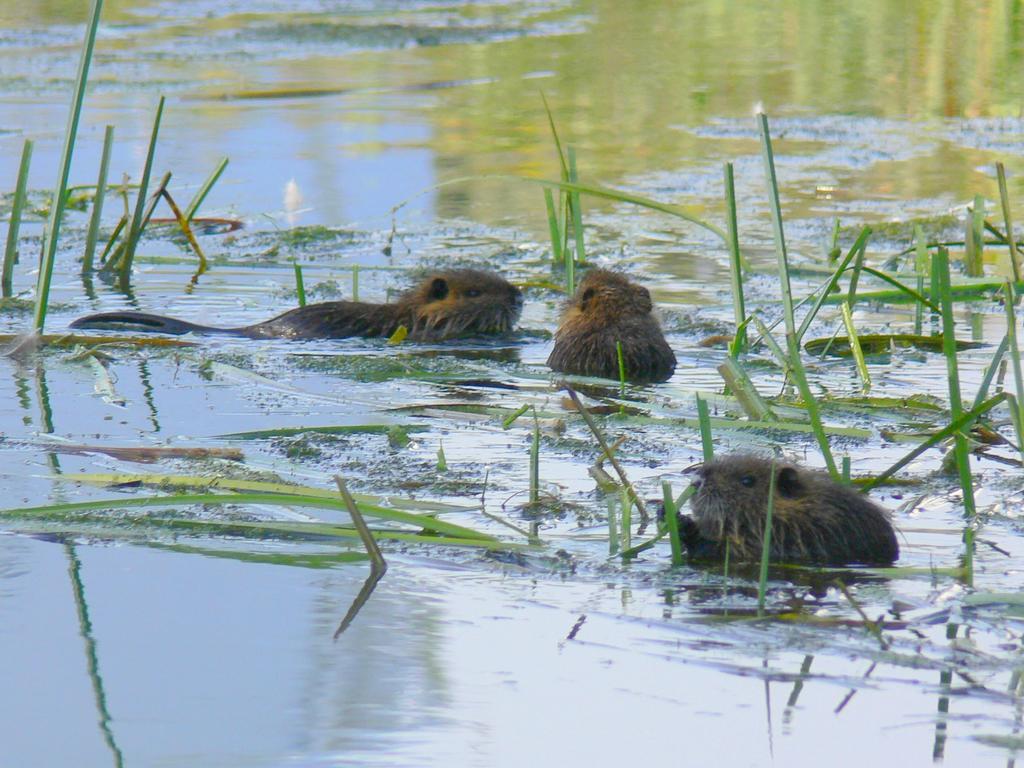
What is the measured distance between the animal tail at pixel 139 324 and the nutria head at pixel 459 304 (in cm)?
89

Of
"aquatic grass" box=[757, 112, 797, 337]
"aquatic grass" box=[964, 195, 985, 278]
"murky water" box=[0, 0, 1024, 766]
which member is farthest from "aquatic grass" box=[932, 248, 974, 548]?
"aquatic grass" box=[964, 195, 985, 278]

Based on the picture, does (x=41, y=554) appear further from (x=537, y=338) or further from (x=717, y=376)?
(x=537, y=338)

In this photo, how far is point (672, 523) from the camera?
3.33 meters

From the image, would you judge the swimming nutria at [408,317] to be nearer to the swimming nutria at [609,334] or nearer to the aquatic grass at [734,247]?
the swimming nutria at [609,334]

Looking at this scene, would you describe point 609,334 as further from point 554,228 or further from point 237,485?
point 237,485

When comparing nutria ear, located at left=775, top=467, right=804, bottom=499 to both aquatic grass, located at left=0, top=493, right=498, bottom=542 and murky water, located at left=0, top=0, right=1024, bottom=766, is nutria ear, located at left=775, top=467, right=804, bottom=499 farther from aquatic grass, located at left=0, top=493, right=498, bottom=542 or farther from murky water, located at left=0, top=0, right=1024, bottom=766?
aquatic grass, located at left=0, top=493, right=498, bottom=542

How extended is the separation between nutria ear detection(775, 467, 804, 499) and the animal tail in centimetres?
332

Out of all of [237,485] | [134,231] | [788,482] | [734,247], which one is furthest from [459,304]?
[788,482]

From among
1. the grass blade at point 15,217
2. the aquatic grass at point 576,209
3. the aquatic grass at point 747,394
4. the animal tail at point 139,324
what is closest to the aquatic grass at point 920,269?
the aquatic grass at point 576,209

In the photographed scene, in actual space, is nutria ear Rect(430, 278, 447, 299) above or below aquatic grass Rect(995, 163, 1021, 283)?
below

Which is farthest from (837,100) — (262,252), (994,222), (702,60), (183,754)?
(183,754)

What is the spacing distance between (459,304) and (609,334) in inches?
40.3

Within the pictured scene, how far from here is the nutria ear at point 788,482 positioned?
369cm

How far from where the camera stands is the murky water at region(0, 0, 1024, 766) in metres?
2.64
